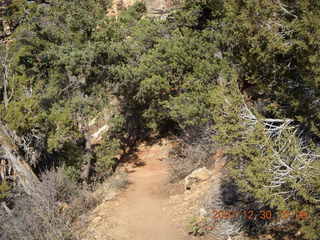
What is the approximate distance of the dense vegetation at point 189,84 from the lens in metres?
5.53

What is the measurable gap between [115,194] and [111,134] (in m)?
5.32

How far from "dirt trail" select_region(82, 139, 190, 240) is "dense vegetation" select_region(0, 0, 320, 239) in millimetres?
1810

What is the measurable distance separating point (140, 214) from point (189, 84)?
15.8ft

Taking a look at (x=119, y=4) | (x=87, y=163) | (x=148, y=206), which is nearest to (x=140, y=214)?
(x=148, y=206)

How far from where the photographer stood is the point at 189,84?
11305mm

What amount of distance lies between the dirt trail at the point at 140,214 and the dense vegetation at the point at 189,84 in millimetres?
1810

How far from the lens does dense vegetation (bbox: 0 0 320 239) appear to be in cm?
553

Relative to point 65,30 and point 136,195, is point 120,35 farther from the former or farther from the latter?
point 136,195

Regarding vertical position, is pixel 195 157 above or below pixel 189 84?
below

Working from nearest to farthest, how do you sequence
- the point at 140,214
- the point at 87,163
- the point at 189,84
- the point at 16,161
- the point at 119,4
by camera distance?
the point at 140,214 → the point at 16,161 → the point at 189,84 → the point at 87,163 → the point at 119,4
